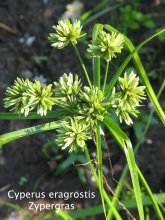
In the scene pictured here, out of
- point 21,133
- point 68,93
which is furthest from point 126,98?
point 21,133

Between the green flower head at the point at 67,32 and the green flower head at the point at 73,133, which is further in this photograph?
the green flower head at the point at 67,32

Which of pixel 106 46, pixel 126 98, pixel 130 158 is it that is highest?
pixel 106 46

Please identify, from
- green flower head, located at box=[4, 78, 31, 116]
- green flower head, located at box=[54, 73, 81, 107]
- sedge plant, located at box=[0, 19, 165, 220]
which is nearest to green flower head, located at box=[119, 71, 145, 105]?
sedge plant, located at box=[0, 19, 165, 220]

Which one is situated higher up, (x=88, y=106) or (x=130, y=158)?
(x=88, y=106)

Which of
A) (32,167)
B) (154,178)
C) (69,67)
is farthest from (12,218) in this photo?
(69,67)

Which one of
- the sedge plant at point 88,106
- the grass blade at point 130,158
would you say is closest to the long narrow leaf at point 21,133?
the sedge plant at point 88,106

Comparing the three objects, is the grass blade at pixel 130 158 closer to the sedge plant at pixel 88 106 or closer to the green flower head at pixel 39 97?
the sedge plant at pixel 88 106

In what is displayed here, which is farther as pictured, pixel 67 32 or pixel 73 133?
pixel 67 32

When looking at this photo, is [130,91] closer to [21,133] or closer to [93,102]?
[93,102]
